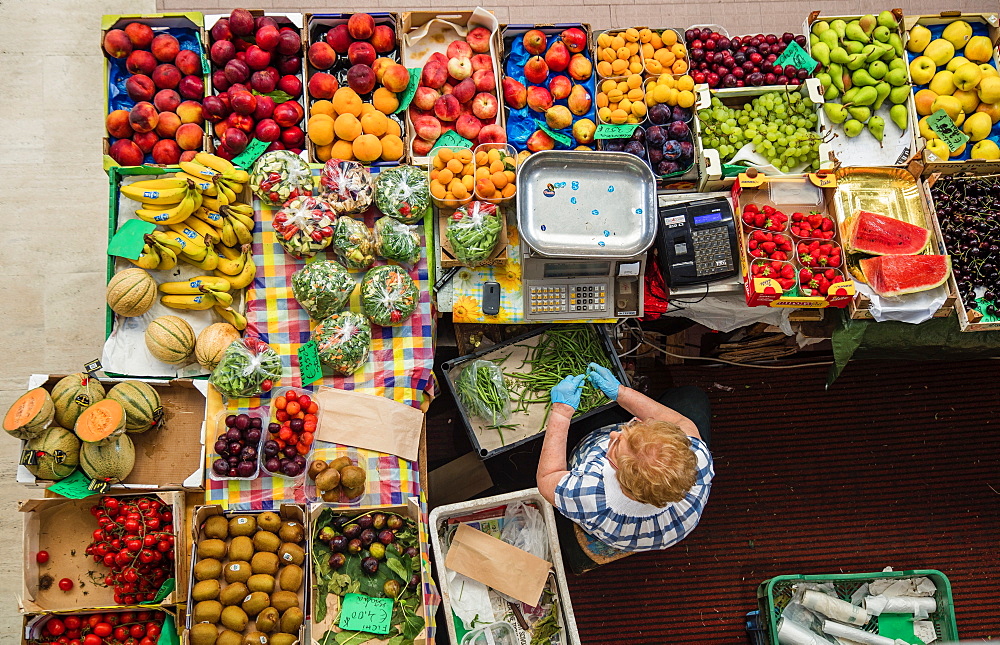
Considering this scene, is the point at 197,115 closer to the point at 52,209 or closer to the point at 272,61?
the point at 272,61

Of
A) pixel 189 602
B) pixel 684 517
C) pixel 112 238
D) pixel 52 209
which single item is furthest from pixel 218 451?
pixel 52 209

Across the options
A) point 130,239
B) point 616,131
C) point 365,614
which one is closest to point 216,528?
point 365,614

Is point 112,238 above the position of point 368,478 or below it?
above

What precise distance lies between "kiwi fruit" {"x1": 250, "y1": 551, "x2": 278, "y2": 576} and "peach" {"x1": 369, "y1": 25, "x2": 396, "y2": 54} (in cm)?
261

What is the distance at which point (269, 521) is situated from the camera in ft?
9.26

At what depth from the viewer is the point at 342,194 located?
127 inches

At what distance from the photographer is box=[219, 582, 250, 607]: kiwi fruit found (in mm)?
2670

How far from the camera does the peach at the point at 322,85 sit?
3.44m

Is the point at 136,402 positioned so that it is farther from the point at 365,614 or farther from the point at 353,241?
the point at 365,614

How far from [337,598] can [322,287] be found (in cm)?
138

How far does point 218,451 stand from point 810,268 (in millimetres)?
2903

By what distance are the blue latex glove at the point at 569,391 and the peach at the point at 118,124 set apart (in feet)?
8.41

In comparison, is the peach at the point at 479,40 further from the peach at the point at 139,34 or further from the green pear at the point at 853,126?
the green pear at the point at 853,126

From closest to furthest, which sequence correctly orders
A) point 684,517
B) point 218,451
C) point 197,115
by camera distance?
point 684,517
point 218,451
point 197,115
